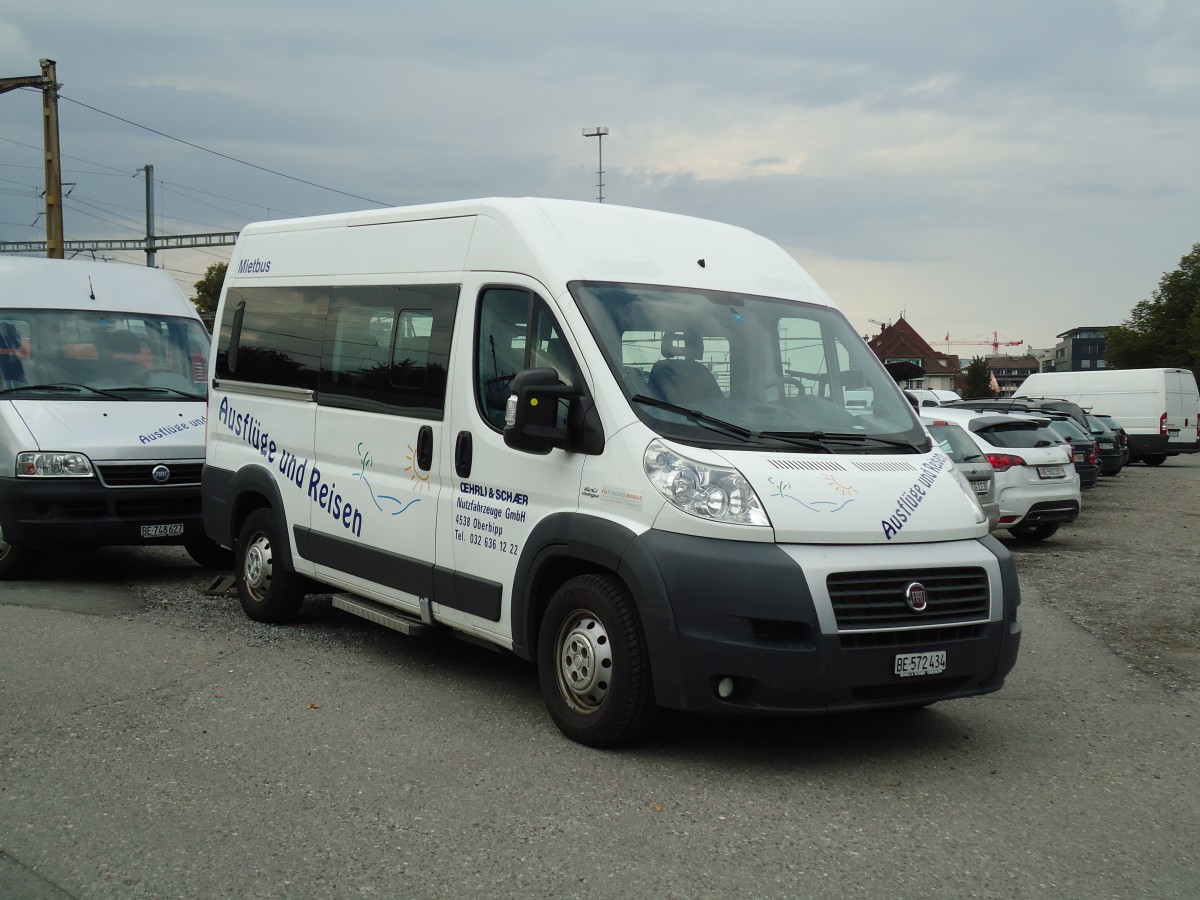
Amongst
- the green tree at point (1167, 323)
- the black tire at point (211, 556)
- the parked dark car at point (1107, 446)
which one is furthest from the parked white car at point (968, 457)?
the green tree at point (1167, 323)

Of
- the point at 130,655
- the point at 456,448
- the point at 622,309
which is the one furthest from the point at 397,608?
the point at 622,309

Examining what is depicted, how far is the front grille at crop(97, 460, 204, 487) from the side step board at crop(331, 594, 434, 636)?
3.19m

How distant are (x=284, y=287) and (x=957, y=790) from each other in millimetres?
5430

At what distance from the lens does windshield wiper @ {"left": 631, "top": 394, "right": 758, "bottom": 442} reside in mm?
A: 5711

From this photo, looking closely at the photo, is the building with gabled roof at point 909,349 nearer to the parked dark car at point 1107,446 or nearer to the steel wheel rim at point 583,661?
the parked dark car at point 1107,446

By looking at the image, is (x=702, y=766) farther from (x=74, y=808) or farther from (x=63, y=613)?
(x=63, y=613)

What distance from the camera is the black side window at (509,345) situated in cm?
612

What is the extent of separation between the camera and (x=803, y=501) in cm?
539

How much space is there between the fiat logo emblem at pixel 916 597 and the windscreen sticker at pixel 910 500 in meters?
0.23

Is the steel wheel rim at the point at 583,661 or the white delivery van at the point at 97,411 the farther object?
the white delivery van at the point at 97,411

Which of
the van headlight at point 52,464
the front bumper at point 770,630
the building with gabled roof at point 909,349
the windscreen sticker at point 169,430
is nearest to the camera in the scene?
the front bumper at point 770,630

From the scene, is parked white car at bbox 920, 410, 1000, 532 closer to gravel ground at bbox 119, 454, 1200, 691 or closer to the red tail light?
the red tail light

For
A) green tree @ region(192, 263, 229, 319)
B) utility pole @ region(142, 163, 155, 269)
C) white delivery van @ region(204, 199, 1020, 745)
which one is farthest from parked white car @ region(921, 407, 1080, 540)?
green tree @ region(192, 263, 229, 319)

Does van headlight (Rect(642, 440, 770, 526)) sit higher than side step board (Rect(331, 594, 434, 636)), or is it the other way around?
van headlight (Rect(642, 440, 770, 526))
